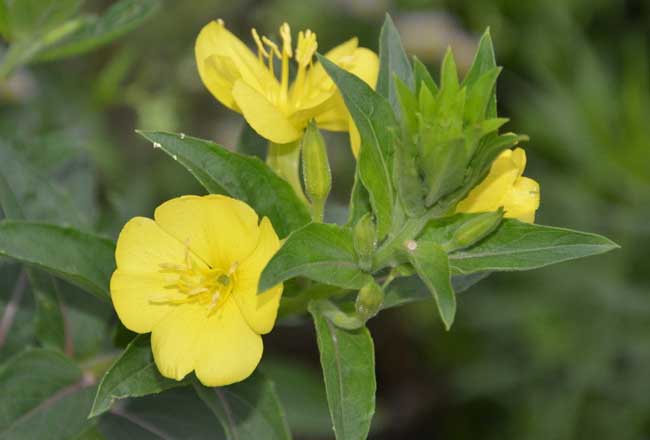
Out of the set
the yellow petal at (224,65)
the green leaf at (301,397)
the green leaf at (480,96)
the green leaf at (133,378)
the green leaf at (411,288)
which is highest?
the green leaf at (480,96)

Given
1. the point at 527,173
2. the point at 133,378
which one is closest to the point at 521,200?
the point at 133,378

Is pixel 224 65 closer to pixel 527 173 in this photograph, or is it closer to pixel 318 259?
pixel 318 259

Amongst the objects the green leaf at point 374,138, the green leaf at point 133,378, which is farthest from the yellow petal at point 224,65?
the green leaf at point 133,378

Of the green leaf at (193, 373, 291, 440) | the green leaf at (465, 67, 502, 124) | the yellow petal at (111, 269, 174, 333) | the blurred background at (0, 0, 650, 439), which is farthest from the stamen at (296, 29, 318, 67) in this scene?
the blurred background at (0, 0, 650, 439)

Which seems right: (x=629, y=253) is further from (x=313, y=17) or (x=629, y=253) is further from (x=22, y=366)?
(x=22, y=366)

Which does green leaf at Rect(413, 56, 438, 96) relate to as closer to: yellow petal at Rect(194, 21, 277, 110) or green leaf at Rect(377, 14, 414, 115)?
green leaf at Rect(377, 14, 414, 115)

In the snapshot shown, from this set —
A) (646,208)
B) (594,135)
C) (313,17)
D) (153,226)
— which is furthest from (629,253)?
(153,226)

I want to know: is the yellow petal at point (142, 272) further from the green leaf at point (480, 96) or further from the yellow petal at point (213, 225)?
the green leaf at point (480, 96)
